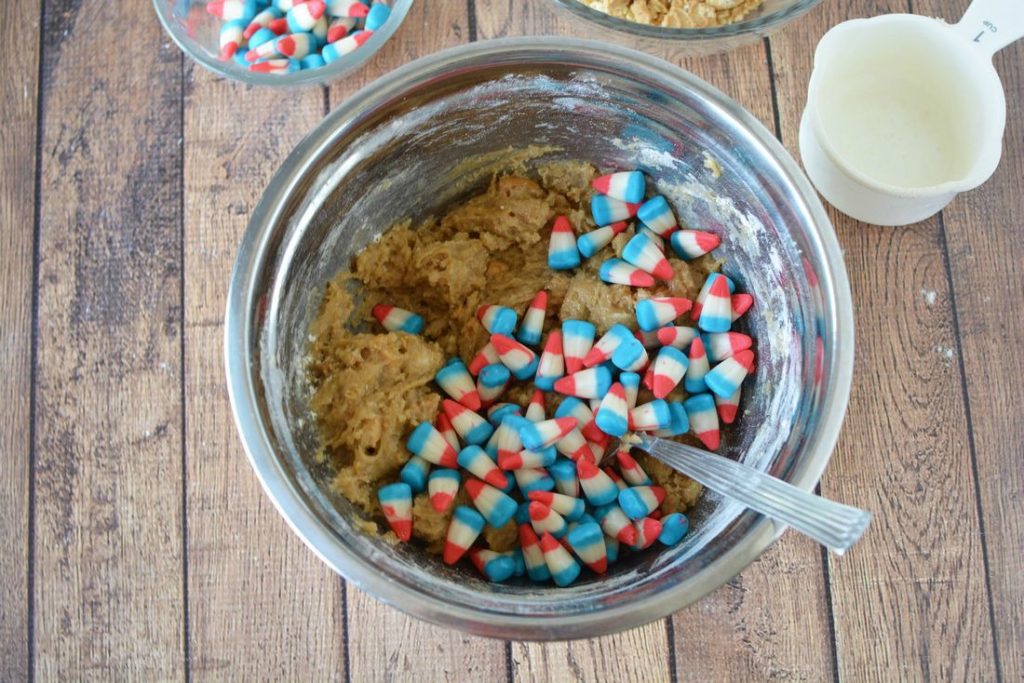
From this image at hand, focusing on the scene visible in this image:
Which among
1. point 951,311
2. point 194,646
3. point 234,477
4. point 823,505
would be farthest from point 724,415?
point 194,646

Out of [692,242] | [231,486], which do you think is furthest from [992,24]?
[231,486]

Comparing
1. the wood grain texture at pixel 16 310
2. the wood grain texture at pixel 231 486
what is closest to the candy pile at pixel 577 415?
the wood grain texture at pixel 231 486

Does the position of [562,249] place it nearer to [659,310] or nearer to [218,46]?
[659,310]

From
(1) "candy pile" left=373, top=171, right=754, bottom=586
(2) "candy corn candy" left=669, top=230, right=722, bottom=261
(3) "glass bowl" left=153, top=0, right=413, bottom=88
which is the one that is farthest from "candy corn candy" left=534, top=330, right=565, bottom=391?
(3) "glass bowl" left=153, top=0, right=413, bottom=88

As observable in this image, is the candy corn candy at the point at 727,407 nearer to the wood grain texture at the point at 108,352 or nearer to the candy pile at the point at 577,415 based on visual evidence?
the candy pile at the point at 577,415

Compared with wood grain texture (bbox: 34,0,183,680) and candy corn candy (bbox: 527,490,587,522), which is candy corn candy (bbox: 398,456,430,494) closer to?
candy corn candy (bbox: 527,490,587,522)

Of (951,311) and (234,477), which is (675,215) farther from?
(234,477)
